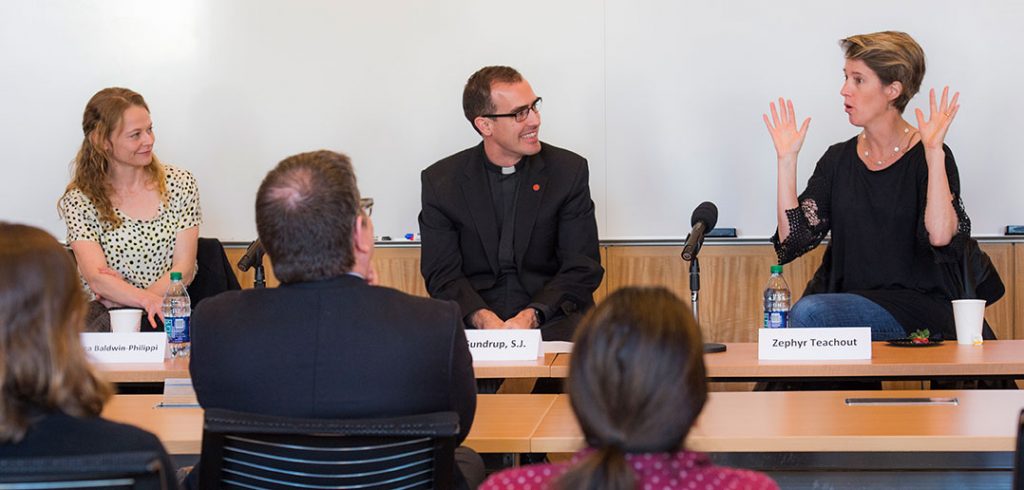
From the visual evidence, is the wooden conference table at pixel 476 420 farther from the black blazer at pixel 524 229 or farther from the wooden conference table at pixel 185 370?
the black blazer at pixel 524 229

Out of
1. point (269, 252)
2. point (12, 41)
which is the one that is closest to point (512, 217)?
point (269, 252)

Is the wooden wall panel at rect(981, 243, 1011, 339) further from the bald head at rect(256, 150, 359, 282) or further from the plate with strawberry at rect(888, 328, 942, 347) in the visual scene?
the bald head at rect(256, 150, 359, 282)

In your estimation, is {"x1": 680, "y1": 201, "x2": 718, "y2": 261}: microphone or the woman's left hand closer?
{"x1": 680, "y1": 201, "x2": 718, "y2": 261}: microphone

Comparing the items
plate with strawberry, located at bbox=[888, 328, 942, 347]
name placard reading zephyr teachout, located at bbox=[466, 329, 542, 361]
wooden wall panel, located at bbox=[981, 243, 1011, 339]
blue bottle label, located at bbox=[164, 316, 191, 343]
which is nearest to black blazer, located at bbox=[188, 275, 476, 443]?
name placard reading zephyr teachout, located at bbox=[466, 329, 542, 361]

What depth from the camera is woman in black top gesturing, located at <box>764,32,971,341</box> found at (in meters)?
3.80

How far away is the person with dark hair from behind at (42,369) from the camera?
161cm

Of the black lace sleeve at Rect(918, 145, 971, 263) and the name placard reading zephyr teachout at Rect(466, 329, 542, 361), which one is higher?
the black lace sleeve at Rect(918, 145, 971, 263)

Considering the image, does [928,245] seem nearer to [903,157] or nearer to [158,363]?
[903,157]

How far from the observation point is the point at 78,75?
5.20 m

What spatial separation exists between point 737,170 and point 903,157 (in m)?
0.99

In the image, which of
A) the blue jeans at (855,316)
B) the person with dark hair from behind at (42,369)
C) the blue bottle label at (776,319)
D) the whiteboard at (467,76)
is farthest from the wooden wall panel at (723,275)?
the person with dark hair from behind at (42,369)

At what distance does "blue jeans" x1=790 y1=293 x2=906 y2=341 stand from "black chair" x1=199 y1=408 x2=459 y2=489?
2.28 meters

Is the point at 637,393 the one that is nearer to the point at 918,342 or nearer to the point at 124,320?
the point at 918,342

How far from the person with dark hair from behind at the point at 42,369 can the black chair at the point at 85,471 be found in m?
0.04
